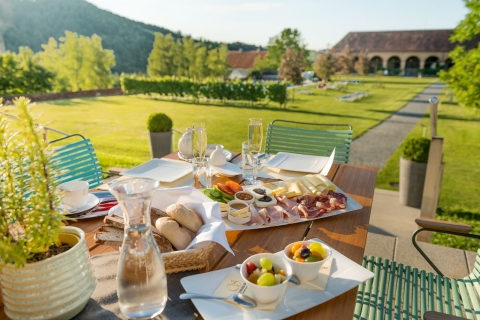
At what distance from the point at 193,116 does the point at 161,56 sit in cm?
2346

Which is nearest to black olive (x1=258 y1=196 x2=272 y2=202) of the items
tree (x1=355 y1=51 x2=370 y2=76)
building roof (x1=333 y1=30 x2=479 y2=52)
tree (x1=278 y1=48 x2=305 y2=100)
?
tree (x1=278 y1=48 x2=305 y2=100)

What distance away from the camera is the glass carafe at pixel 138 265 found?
0.75 metres

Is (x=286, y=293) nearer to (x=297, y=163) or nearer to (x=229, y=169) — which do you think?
(x=229, y=169)

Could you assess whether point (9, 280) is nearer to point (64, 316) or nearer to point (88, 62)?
point (64, 316)

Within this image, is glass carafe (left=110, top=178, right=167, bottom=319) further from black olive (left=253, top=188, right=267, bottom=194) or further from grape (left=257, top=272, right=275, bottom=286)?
black olive (left=253, top=188, right=267, bottom=194)

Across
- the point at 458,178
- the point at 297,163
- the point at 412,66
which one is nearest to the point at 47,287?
the point at 297,163

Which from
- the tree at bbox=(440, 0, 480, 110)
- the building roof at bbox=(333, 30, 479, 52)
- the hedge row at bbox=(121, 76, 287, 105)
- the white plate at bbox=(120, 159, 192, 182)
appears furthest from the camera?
the building roof at bbox=(333, 30, 479, 52)

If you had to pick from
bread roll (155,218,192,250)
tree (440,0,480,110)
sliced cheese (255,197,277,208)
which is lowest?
sliced cheese (255,197,277,208)

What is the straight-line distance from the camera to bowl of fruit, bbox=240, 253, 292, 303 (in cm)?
81

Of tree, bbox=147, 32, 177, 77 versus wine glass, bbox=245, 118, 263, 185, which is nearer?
wine glass, bbox=245, 118, 263, 185

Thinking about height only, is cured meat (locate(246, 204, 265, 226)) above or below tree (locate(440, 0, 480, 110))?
below

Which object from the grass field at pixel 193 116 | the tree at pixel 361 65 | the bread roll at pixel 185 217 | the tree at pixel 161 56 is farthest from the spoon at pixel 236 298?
the tree at pixel 161 56

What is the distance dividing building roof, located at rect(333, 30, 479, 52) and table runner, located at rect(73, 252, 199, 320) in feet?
109

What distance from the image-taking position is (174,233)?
99 centimetres
